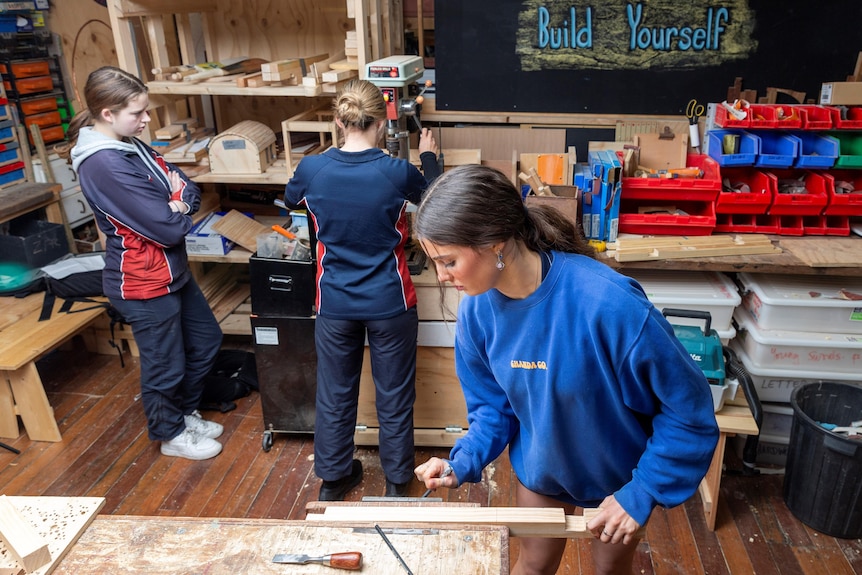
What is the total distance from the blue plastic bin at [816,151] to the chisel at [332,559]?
7.79ft

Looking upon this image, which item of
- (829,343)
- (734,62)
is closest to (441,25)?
(734,62)

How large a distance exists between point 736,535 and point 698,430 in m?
1.48

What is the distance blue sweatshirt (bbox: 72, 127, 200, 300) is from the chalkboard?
Result: 150cm

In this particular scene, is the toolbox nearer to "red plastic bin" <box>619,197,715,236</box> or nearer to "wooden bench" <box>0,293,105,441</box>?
"wooden bench" <box>0,293,105,441</box>

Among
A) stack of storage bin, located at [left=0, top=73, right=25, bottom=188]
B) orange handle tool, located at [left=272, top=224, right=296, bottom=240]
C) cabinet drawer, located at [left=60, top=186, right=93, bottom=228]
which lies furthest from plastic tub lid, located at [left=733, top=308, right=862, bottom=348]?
stack of storage bin, located at [left=0, top=73, right=25, bottom=188]

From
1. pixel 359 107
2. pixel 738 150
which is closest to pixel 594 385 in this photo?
pixel 359 107

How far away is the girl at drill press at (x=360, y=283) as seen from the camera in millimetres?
2344

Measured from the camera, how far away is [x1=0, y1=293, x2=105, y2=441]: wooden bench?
10.1 ft

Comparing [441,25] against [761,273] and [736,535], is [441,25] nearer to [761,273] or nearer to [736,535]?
[761,273]

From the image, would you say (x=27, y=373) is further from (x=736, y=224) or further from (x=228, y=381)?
(x=736, y=224)

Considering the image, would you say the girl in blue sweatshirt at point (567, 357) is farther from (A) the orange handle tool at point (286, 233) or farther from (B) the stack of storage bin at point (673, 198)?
(A) the orange handle tool at point (286, 233)

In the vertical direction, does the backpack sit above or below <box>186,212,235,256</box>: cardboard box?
below

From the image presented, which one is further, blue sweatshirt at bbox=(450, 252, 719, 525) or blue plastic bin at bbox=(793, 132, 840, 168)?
blue plastic bin at bbox=(793, 132, 840, 168)

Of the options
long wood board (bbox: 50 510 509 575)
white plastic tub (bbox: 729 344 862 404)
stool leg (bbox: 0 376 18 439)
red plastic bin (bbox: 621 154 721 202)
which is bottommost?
stool leg (bbox: 0 376 18 439)
